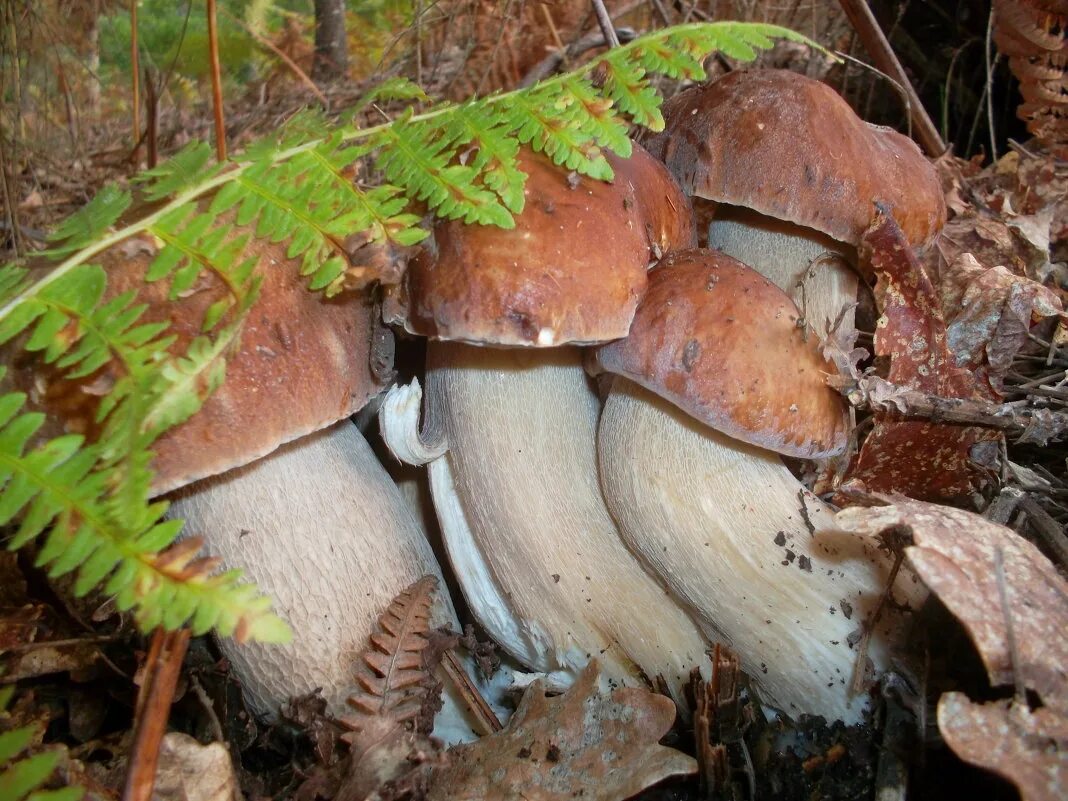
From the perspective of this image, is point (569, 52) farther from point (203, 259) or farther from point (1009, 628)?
point (1009, 628)

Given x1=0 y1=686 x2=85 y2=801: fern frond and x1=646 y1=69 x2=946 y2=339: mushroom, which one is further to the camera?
x1=646 y1=69 x2=946 y2=339: mushroom

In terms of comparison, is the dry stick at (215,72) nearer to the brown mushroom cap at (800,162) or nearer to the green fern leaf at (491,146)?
the green fern leaf at (491,146)

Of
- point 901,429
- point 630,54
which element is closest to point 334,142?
point 630,54

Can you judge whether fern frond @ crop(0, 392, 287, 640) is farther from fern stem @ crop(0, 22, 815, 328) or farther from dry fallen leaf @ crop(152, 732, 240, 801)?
dry fallen leaf @ crop(152, 732, 240, 801)

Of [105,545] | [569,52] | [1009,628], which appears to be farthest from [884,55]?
[105,545]

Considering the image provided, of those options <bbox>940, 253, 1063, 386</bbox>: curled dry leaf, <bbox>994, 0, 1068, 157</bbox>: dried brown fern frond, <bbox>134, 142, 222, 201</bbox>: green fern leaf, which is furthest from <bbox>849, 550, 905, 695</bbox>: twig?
<bbox>994, 0, 1068, 157</bbox>: dried brown fern frond

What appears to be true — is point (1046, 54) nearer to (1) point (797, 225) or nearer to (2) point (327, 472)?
(1) point (797, 225)
